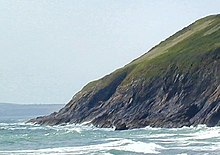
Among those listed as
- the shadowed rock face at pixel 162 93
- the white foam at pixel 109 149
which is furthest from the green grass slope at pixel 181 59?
the white foam at pixel 109 149

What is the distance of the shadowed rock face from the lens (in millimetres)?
108438

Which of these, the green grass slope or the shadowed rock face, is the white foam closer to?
the shadowed rock face

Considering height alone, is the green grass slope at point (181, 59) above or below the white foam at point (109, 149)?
above

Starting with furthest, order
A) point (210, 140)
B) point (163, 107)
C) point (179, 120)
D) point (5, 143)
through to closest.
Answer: point (163, 107) → point (179, 120) → point (5, 143) → point (210, 140)

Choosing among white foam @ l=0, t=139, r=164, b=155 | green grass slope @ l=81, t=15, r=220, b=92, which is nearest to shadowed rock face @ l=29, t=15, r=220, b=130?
green grass slope @ l=81, t=15, r=220, b=92

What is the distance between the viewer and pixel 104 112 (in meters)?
132

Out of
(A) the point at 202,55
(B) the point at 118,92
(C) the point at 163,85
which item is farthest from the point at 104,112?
(A) the point at 202,55

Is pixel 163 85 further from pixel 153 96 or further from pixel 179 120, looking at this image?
pixel 179 120

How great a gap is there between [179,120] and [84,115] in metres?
40.0

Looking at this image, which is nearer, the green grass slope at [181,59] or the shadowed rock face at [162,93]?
the shadowed rock face at [162,93]

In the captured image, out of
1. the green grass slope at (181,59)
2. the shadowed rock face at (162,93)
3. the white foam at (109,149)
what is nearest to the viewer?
the white foam at (109,149)

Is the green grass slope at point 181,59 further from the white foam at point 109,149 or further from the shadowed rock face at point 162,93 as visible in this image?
the white foam at point 109,149

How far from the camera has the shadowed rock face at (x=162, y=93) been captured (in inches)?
4269

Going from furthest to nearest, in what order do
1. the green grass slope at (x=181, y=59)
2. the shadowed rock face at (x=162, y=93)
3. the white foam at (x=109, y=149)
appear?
the green grass slope at (x=181, y=59) → the shadowed rock face at (x=162, y=93) → the white foam at (x=109, y=149)
